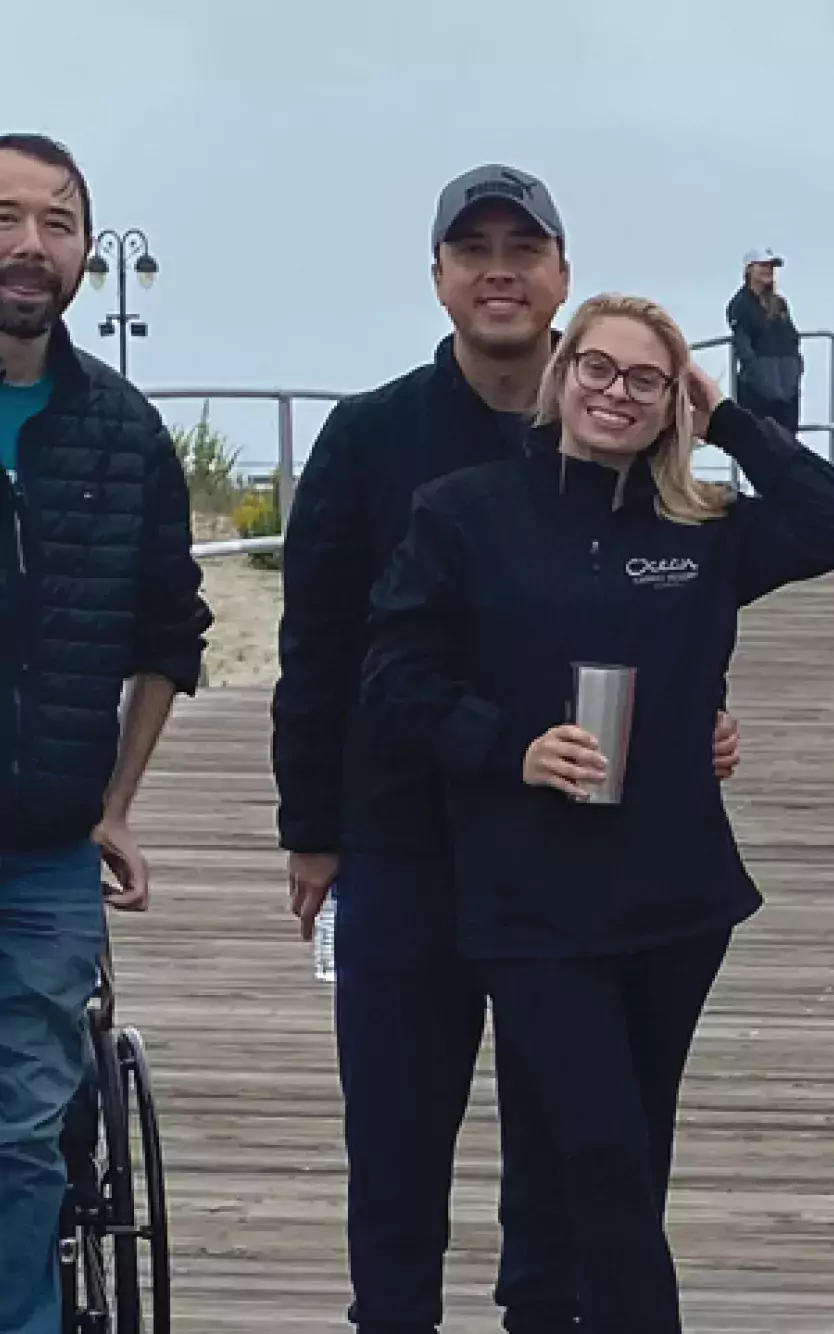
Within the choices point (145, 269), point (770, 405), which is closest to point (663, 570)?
point (770, 405)

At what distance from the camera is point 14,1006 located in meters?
2.72

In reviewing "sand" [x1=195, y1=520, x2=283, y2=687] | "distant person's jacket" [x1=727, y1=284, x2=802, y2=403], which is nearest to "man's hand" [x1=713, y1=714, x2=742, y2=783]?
"distant person's jacket" [x1=727, y1=284, x2=802, y2=403]

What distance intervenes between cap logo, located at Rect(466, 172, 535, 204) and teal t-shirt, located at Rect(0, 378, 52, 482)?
1.77ft

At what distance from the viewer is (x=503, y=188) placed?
2.79m

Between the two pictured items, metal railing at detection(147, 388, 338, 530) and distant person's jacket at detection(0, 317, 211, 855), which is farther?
metal railing at detection(147, 388, 338, 530)

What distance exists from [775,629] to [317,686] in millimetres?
7660

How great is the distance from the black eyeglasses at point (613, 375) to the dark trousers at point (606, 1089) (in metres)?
0.61

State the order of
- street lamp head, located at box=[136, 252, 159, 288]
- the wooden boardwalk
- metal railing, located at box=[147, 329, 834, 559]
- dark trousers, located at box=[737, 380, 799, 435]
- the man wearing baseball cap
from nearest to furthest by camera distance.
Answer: the man wearing baseball cap
the wooden boardwalk
metal railing, located at box=[147, 329, 834, 559]
dark trousers, located at box=[737, 380, 799, 435]
street lamp head, located at box=[136, 252, 159, 288]

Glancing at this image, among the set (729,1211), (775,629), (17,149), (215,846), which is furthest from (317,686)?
(775,629)

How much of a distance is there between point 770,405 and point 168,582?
347 inches

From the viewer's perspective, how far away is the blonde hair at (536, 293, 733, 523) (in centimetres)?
271

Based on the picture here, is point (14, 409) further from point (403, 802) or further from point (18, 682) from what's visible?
point (403, 802)

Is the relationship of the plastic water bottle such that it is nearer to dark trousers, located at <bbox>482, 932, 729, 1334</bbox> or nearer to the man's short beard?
dark trousers, located at <bbox>482, 932, 729, 1334</bbox>

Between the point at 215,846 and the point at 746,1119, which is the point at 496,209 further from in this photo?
the point at 215,846
